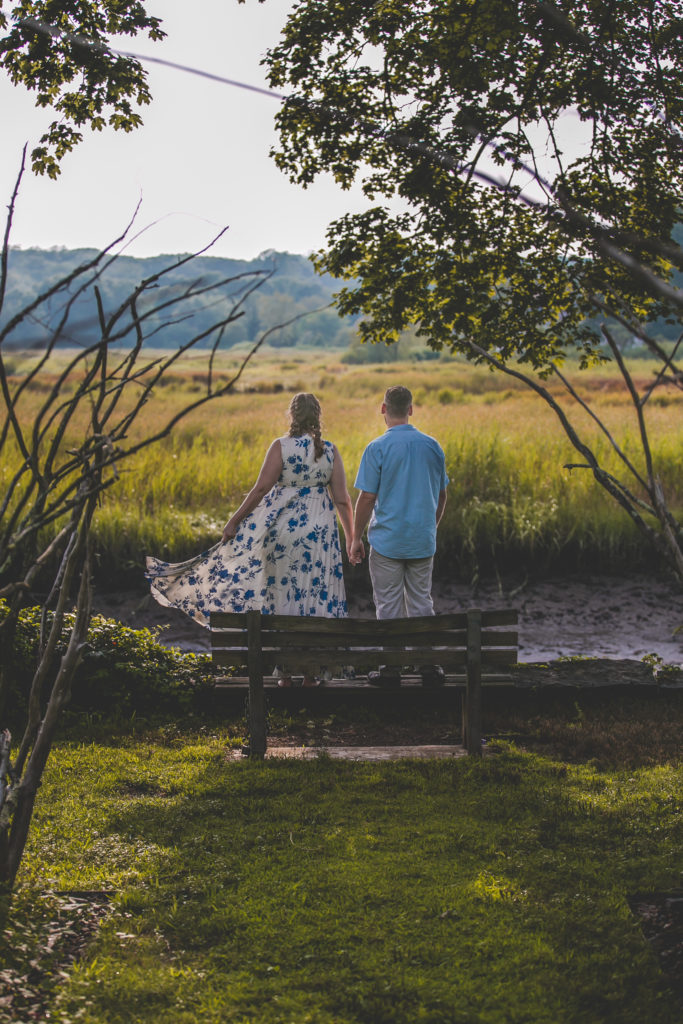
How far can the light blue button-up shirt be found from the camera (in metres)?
6.83

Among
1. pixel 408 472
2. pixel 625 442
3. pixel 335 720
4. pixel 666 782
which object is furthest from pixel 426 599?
pixel 625 442

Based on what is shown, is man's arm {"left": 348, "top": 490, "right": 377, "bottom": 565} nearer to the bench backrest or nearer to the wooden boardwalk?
the bench backrest

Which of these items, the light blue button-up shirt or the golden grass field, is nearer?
the light blue button-up shirt

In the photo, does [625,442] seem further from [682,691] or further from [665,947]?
[665,947]

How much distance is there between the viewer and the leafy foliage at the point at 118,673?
756 cm

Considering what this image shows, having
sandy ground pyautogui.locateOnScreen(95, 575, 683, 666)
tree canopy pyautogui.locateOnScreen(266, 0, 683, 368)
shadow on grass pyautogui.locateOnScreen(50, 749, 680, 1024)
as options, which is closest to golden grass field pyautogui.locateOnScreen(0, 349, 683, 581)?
sandy ground pyautogui.locateOnScreen(95, 575, 683, 666)

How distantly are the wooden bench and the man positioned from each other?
812 mm

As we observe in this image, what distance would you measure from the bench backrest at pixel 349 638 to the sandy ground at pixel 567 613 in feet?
15.0

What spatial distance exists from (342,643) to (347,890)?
2.21 metres

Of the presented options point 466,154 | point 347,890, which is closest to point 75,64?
point 466,154

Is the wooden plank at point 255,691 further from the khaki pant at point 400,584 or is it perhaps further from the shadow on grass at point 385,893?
the khaki pant at point 400,584

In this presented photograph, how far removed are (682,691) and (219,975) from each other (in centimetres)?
592

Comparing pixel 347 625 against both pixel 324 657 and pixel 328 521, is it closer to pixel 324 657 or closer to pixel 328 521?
pixel 324 657

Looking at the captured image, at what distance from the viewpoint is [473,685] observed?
20.4 feet
